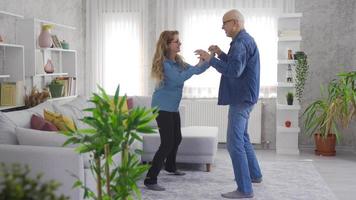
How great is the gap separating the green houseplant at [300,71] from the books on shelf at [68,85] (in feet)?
10.1

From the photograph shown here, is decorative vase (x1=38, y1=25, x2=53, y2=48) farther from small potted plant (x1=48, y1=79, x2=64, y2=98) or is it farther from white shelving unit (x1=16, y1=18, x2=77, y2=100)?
small potted plant (x1=48, y1=79, x2=64, y2=98)

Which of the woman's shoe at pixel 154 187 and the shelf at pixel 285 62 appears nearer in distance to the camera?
the woman's shoe at pixel 154 187

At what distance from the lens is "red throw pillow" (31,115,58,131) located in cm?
328

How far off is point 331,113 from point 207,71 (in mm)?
1837

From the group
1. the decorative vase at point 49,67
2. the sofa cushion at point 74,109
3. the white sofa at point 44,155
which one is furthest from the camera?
the decorative vase at point 49,67

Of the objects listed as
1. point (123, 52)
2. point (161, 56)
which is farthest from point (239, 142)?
point (123, 52)

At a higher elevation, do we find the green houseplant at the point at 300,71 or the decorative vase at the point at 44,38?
the decorative vase at the point at 44,38

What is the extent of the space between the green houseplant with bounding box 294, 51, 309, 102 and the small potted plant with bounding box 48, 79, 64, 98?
124 inches

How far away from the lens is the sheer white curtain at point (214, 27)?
5.99m

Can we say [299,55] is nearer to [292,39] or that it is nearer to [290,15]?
[292,39]

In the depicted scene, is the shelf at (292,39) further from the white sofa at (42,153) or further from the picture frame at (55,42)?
the white sofa at (42,153)

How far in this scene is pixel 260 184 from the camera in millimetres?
4074

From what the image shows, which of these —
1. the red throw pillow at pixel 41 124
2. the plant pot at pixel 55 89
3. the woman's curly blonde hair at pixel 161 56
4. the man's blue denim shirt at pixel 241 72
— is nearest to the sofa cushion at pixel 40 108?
the red throw pillow at pixel 41 124

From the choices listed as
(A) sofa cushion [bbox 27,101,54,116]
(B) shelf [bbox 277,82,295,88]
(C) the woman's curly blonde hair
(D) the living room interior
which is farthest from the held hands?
(B) shelf [bbox 277,82,295,88]
